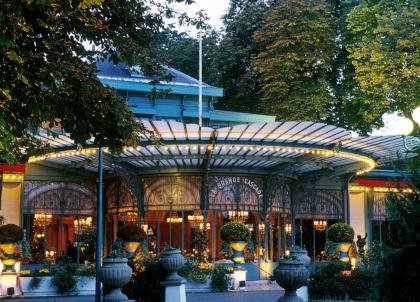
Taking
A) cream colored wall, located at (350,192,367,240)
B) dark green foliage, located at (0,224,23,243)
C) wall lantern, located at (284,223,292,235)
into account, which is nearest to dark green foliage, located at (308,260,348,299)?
dark green foliage, located at (0,224,23,243)

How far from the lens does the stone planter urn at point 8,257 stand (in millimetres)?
20781

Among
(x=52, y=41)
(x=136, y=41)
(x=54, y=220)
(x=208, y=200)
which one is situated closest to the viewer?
(x=52, y=41)

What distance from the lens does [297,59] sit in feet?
112

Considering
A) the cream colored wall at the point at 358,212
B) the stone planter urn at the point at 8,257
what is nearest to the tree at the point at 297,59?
the cream colored wall at the point at 358,212

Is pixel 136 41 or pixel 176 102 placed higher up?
pixel 176 102

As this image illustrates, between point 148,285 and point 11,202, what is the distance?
13.8m

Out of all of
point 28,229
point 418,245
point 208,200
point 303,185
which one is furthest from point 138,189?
point 418,245

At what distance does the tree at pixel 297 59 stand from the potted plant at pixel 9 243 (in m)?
17.7

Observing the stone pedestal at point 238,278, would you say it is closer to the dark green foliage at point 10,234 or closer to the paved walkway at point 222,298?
the paved walkway at point 222,298

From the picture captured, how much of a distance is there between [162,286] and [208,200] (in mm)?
11622

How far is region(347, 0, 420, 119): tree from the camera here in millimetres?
30297

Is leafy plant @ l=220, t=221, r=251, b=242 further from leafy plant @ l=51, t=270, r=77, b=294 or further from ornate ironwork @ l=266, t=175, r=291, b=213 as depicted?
leafy plant @ l=51, t=270, r=77, b=294

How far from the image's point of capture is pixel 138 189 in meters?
25.9

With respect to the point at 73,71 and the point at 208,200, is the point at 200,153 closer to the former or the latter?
the point at 208,200
